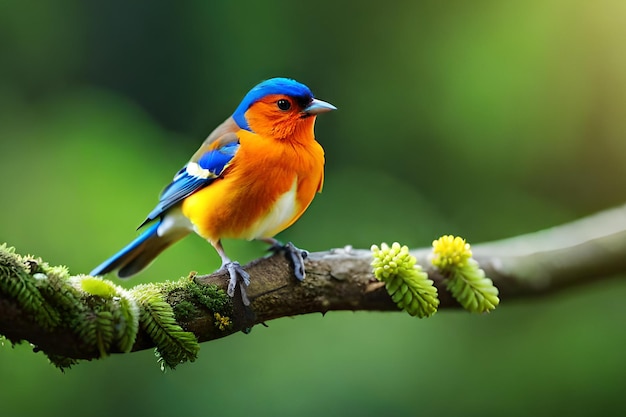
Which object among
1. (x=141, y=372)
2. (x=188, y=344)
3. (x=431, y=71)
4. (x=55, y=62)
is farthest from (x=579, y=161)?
(x=188, y=344)

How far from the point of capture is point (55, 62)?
13.6 ft

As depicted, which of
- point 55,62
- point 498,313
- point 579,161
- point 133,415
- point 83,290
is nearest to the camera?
point 83,290

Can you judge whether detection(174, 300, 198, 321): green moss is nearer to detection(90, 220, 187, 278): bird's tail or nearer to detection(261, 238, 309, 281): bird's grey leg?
detection(261, 238, 309, 281): bird's grey leg

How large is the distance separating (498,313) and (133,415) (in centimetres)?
193

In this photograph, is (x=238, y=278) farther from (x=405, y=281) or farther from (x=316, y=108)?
(x=316, y=108)

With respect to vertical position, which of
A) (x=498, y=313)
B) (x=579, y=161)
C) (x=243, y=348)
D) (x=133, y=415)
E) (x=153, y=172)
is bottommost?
(x=133, y=415)

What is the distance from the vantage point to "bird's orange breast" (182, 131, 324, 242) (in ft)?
6.65

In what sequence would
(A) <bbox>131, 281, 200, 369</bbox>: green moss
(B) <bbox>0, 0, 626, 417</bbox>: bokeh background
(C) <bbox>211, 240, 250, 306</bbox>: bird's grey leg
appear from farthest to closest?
1. (B) <bbox>0, 0, 626, 417</bbox>: bokeh background
2. (C) <bbox>211, 240, 250, 306</bbox>: bird's grey leg
3. (A) <bbox>131, 281, 200, 369</bbox>: green moss

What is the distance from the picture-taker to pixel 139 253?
242cm

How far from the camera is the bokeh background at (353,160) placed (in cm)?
338

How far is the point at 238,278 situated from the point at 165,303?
11.8 inches

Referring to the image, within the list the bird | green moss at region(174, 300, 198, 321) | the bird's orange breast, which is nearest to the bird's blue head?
the bird

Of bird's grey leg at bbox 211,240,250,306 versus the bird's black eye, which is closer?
bird's grey leg at bbox 211,240,250,306

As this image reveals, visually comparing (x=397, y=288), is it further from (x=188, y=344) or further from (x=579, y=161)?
(x=579, y=161)
